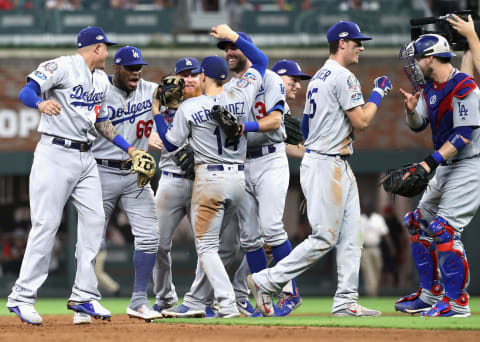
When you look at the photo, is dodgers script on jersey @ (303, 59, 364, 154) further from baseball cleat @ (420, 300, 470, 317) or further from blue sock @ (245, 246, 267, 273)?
baseball cleat @ (420, 300, 470, 317)

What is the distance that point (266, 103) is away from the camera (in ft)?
26.0

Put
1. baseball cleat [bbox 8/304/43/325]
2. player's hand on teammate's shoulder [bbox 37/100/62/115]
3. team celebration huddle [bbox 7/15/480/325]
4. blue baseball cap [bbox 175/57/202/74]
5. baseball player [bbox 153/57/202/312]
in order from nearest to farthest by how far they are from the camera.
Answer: player's hand on teammate's shoulder [bbox 37/100/62/115], baseball cleat [bbox 8/304/43/325], team celebration huddle [bbox 7/15/480/325], baseball player [bbox 153/57/202/312], blue baseball cap [bbox 175/57/202/74]

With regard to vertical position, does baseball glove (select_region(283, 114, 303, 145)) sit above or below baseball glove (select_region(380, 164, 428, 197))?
above

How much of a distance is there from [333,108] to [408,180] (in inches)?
32.9

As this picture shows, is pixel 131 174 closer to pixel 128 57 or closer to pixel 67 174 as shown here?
pixel 67 174

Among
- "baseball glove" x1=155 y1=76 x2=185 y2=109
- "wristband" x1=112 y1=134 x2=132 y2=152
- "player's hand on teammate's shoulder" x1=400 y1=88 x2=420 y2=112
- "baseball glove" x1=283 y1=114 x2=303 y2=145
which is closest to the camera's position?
"wristband" x1=112 y1=134 x2=132 y2=152

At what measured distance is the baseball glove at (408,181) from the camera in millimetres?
7375

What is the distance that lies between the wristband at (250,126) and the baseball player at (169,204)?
1073 mm

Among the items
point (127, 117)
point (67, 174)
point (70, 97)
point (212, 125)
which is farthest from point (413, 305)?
point (70, 97)

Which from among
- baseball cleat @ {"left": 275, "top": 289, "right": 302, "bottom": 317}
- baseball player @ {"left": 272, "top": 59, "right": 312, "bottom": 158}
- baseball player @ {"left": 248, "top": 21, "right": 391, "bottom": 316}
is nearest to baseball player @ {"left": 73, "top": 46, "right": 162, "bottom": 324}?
baseball player @ {"left": 248, "top": 21, "right": 391, "bottom": 316}

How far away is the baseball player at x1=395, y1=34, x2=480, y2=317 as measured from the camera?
24.0 feet

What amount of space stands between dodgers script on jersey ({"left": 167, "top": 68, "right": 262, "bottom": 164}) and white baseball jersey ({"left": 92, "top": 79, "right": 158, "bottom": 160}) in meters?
0.41

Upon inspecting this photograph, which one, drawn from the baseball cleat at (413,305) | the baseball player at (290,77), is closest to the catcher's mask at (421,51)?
the baseball player at (290,77)

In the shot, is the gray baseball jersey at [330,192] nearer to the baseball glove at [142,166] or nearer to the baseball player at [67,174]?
the baseball glove at [142,166]
